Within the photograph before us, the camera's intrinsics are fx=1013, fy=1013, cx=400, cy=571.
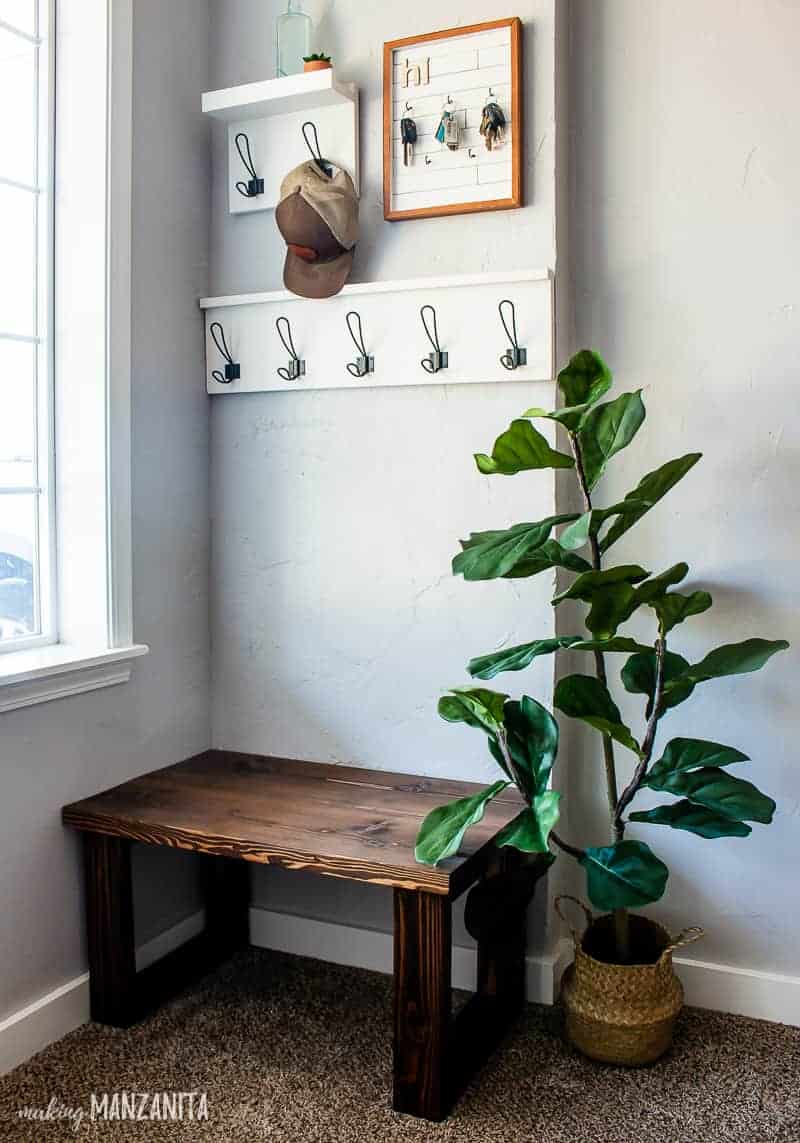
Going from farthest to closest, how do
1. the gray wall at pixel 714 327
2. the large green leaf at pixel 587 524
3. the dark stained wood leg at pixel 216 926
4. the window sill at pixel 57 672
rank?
the dark stained wood leg at pixel 216 926, the gray wall at pixel 714 327, the window sill at pixel 57 672, the large green leaf at pixel 587 524

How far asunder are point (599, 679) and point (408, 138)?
1232 mm

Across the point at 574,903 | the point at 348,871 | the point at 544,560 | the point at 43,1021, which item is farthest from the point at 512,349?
the point at 43,1021

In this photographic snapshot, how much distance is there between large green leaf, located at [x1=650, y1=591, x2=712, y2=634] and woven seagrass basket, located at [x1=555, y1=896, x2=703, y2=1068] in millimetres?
657

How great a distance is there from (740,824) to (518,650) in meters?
0.51

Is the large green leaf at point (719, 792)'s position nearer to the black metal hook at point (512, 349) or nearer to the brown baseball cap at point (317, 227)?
the black metal hook at point (512, 349)

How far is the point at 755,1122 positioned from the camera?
180cm

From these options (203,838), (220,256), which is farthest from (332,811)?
(220,256)

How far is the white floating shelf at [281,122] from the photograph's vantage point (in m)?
2.23

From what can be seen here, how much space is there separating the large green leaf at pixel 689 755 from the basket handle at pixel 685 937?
0.36 meters

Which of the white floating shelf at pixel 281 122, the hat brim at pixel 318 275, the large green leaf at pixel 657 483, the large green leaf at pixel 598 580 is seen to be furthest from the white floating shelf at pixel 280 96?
the large green leaf at pixel 598 580

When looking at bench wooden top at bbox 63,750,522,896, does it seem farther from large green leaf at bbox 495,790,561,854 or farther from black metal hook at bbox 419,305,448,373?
black metal hook at bbox 419,305,448,373

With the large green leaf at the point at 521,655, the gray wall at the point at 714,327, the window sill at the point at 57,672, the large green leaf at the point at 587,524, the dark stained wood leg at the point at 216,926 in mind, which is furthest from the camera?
the dark stained wood leg at the point at 216,926

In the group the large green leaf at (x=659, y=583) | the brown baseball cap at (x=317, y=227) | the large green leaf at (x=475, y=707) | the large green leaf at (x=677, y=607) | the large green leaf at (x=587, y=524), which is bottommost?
the large green leaf at (x=475, y=707)

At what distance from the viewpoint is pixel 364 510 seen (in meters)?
2.33
